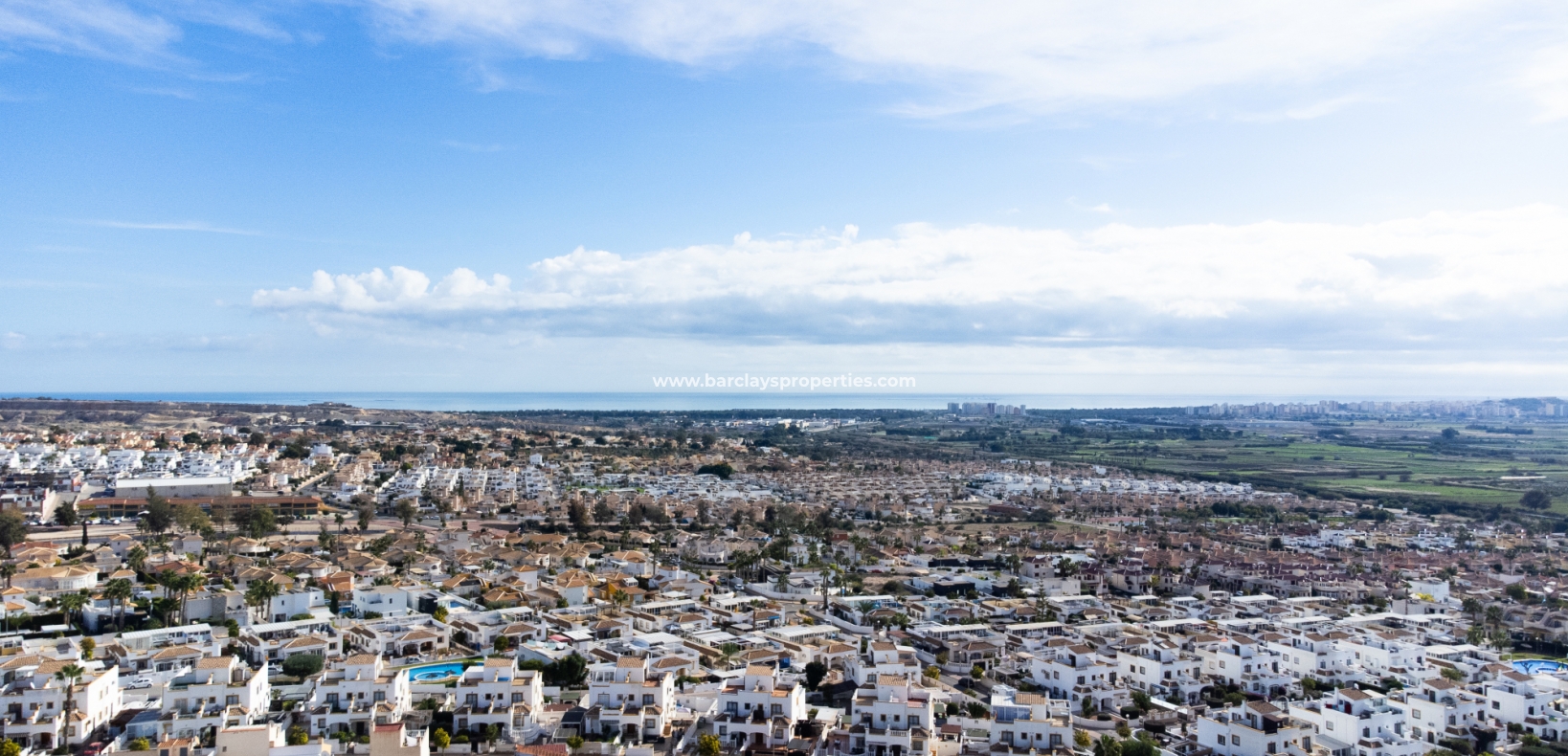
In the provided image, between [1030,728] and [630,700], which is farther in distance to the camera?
[630,700]

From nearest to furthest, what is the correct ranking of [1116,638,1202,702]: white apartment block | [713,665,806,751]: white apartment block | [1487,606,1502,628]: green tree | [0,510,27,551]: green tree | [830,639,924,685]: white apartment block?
[713,665,806,751]: white apartment block, [830,639,924,685]: white apartment block, [1116,638,1202,702]: white apartment block, [1487,606,1502,628]: green tree, [0,510,27,551]: green tree

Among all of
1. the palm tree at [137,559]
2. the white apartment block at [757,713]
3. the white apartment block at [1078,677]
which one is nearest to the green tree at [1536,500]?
the white apartment block at [1078,677]

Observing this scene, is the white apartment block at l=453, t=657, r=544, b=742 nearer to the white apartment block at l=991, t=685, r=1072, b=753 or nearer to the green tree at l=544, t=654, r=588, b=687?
the green tree at l=544, t=654, r=588, b=687

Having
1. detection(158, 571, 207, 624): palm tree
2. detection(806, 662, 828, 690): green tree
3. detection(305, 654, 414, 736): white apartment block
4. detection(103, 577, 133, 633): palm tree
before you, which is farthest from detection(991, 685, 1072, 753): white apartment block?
detection(103, 577, 133, 633): palm tree

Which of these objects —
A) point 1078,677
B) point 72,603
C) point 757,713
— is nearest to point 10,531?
point 72,603

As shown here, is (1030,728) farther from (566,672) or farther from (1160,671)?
(566,672)

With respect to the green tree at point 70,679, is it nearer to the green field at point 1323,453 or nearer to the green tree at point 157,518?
the green tree at point 157,518

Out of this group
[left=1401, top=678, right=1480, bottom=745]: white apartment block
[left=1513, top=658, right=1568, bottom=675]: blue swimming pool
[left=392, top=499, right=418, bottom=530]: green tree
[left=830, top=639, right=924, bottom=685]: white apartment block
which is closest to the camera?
[left=1401, top=678, right=1480, bottom=745]: white apartment block
